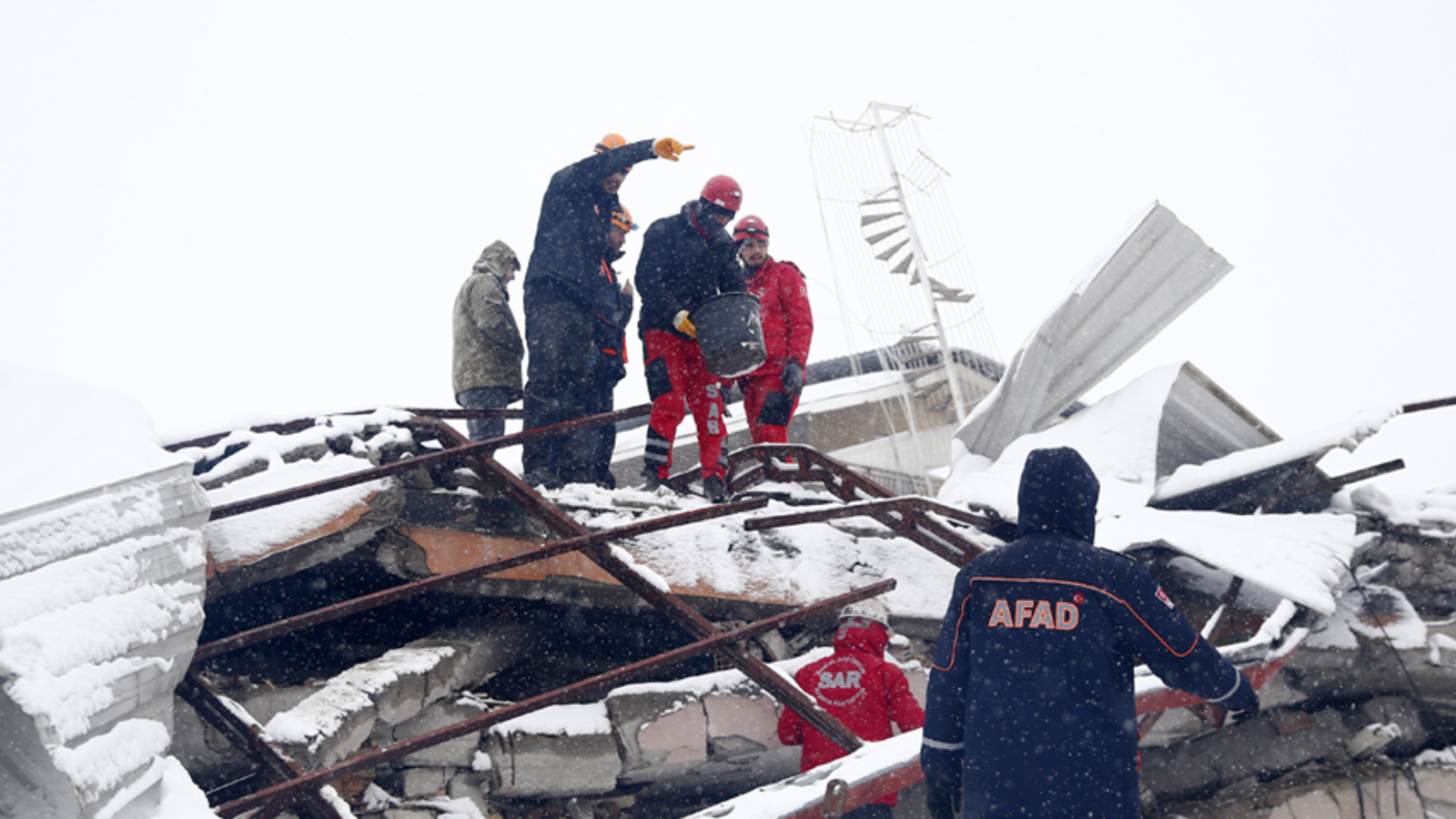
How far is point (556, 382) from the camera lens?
4852 mm

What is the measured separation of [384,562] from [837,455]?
9439mm

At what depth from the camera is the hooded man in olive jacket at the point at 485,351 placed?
5480mm

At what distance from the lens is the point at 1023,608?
2.34 metres

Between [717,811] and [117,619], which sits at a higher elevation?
[117,619]

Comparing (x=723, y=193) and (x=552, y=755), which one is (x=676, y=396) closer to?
(x=723, y=193)

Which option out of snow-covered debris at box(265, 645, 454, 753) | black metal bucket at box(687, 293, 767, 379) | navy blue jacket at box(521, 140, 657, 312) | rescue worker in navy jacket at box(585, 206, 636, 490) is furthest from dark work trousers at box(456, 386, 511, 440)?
snow-covered debris at box(265, 645, 454, 753)

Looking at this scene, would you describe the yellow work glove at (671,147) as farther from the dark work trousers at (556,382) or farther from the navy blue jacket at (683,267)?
the dark work trousers at (556,382)

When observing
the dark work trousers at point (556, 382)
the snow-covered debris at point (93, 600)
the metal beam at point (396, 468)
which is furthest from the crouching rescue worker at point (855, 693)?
the snow-covered debris at point (93, 600)

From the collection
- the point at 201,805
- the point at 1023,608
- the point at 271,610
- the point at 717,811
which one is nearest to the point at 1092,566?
the point at 1023,608

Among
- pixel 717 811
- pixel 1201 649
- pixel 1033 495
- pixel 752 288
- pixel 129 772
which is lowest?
pixel 717 811

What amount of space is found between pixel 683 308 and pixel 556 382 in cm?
79

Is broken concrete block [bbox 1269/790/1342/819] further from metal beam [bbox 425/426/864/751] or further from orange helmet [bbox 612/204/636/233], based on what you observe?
orange helmet [bbox 612/204/636/233]

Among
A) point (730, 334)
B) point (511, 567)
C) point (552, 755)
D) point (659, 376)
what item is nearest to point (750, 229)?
point (659, 376)

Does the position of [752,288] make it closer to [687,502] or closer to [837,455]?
[687,502]
